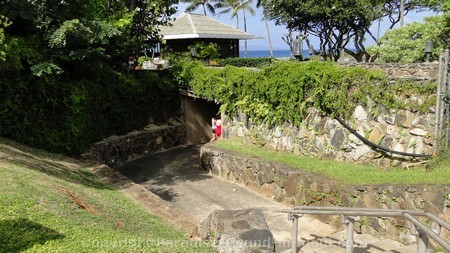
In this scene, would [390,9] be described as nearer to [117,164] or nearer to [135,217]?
[117,164]

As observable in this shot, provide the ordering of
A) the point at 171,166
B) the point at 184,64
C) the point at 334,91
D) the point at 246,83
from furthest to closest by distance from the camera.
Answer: the point at 184,64 → the point at 171,166 → the point at 246,83 → the point at 334,91

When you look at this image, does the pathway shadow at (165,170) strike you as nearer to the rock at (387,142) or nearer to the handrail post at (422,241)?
the rock at (387,142)

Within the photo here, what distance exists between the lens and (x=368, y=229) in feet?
29.4

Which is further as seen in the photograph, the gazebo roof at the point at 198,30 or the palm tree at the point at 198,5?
the palm tree at the point at 198,5

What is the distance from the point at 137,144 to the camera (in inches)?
635

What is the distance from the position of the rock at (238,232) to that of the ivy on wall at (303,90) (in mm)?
5529

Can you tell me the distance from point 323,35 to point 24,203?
25.3 meters

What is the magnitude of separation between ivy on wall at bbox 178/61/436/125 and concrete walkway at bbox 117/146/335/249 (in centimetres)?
266

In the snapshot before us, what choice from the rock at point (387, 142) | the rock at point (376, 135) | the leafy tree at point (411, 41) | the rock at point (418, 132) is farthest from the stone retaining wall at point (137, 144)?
the rock at point (418, 132)

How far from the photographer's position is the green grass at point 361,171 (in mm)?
8703

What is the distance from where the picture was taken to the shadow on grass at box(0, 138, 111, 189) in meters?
9.44

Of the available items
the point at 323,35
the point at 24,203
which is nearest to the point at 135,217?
the point at 24,203

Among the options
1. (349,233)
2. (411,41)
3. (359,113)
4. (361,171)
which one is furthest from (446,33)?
(349,233)

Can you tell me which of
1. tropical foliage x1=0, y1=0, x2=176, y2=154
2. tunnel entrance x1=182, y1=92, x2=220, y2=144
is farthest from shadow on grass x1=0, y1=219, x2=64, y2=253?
tunnel entrance x1=182, y1=92, x2=220, y2=144
